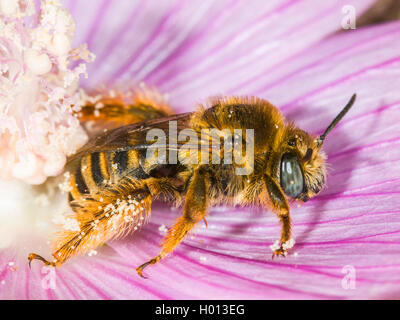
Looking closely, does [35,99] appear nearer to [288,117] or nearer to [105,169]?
[105,169]

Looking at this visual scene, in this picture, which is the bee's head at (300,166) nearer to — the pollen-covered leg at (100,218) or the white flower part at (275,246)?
the white flower part at (275,246)

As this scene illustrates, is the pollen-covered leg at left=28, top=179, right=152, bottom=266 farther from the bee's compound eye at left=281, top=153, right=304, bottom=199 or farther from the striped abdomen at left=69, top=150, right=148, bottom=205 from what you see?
the bee's compound eye at left=281, top=153, right=304, bottom=199

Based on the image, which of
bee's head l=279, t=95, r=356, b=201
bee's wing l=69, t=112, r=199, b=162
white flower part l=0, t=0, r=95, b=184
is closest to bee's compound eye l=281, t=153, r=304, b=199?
bee's head l=279, t=95, r=356, b=201

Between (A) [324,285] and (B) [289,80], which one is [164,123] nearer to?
(A) [324,285]

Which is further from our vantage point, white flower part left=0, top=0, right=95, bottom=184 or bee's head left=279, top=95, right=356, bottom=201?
white flower part left=0, top=0, right=95, bottom=184

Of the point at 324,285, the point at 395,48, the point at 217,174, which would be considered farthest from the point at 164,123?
the point at 395,48

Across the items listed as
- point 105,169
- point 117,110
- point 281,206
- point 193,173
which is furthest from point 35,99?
point 281,206
